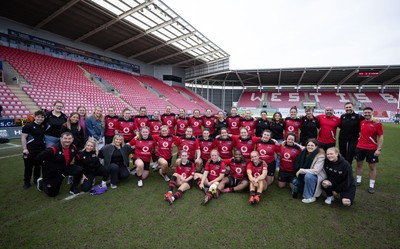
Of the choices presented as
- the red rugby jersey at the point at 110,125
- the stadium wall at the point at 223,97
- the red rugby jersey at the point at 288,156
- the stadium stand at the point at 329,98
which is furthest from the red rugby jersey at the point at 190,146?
the stadium stand at the point at 329,98

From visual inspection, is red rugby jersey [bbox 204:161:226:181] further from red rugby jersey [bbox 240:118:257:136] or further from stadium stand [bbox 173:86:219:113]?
stadium stand [bbox 173:86:219:113]

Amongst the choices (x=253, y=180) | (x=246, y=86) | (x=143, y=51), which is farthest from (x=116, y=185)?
(x=246, y=86)

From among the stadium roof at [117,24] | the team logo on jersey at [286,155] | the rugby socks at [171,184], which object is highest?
the stadium roof at [117,24]

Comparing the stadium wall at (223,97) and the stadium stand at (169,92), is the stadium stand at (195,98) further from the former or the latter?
the stadium wall at (223,97)

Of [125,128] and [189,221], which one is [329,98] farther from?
[189,221]

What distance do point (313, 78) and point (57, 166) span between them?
3874 cm

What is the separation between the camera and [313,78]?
3312 cm

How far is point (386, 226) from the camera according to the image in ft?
9.30

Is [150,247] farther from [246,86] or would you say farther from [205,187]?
[246,86]

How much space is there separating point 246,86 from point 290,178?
39.5 metres

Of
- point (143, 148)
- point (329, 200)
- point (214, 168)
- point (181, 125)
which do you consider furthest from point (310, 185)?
point (181, 125)

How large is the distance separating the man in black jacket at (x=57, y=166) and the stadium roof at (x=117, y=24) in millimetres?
14284

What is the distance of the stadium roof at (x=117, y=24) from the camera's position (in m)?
13.8

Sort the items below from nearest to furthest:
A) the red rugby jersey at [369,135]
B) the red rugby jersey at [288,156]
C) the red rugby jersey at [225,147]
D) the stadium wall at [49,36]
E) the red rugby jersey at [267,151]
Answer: the red rugby jersey at [369,135] → the red rugby jersey at [288,156] → the red rugby jersey at [267,151] → the red rugby jersey at [225,147] → the stadium wall at [49,36]
